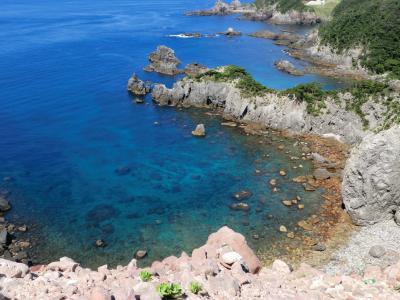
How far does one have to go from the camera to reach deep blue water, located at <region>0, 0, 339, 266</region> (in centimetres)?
4812

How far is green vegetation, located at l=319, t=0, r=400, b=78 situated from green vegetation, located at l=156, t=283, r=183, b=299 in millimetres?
88395

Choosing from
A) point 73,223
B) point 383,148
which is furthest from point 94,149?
point 383,148

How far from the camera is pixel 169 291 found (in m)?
21.7

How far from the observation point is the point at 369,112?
69375 millimetres

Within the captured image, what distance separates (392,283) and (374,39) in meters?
103

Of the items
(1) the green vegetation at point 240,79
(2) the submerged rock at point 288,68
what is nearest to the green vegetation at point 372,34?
(2) the submerged rock at point 288,68

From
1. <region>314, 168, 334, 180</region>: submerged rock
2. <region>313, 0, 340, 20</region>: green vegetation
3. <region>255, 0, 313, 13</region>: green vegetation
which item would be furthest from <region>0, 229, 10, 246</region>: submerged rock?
<region>313, 0, 340, 20</region>: green vegetation

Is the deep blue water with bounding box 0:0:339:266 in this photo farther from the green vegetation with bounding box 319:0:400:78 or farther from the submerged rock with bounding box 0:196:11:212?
the green vegetation with bounding box 319:0:400:78

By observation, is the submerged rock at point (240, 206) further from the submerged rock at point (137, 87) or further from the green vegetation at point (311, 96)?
the submerged rock at point (137, 87)

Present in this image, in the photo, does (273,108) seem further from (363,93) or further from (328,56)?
(328,56)

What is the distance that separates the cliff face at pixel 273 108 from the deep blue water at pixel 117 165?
496 centimetres

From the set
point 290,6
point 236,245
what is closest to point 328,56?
point 290,6

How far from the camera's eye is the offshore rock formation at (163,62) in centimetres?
11562

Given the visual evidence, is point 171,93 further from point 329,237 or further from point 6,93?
point 329,237
